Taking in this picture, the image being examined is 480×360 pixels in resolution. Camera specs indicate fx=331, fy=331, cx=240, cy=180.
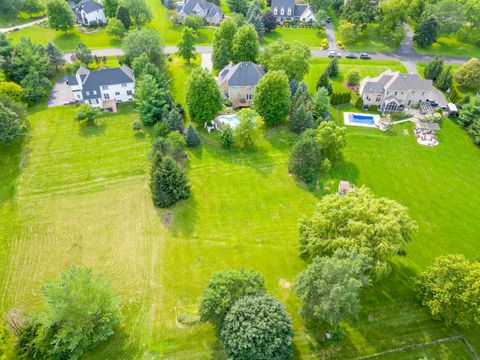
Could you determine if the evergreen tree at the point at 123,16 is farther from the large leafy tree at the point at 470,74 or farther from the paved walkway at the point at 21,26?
the large leafy tree at the point at 470,74

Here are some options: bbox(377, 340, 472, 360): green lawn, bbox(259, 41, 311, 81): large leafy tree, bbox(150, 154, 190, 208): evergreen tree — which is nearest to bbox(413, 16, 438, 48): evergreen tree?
bbox(259, 41, 311, 81): large leafy tree

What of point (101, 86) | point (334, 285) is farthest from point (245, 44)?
point (334, 285)

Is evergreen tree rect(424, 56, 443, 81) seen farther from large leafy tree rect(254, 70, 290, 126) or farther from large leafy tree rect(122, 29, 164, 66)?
large leafy tree rect(122, 29, 164, 66)

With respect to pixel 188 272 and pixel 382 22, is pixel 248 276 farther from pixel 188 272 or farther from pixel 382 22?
pixel 382 22

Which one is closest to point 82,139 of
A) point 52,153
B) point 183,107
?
point 52,153

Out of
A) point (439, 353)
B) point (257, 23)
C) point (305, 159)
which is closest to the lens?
point (439, 353)

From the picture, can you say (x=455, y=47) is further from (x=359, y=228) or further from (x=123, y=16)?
(x=123, y=16)
